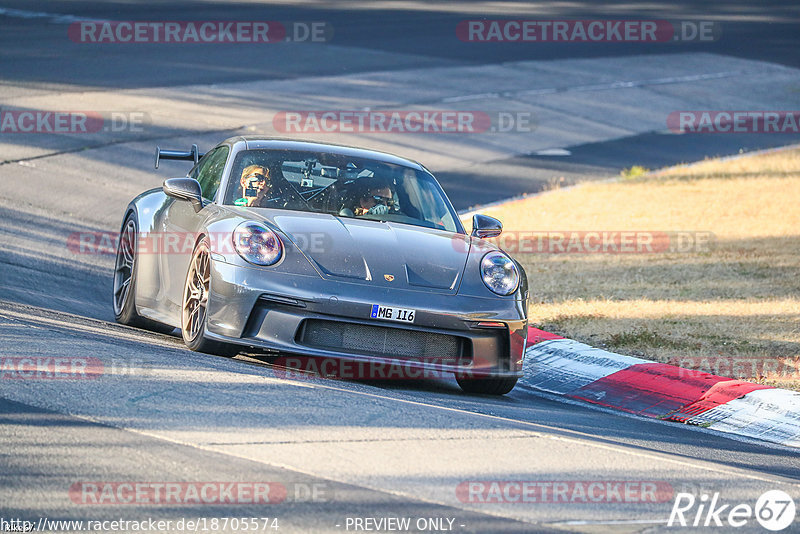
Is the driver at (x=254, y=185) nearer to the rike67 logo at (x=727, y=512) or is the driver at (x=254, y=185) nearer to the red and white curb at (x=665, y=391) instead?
the red and white curb at (x=665, y=391)

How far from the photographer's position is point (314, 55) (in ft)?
82.9

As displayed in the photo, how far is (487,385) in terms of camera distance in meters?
7.54

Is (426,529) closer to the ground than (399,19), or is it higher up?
closer to the ground

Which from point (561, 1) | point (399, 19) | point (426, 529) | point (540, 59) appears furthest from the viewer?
point (561, 1)

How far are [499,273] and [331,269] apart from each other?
1.13m

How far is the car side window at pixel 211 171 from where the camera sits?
8.34m

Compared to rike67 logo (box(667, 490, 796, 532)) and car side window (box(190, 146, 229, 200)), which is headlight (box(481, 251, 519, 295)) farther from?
rike67 logo (box(667, 490, 796, 532))

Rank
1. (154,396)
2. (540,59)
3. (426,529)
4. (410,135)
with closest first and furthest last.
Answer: (426,529) → (154,396) → (410,135) → (540,59)

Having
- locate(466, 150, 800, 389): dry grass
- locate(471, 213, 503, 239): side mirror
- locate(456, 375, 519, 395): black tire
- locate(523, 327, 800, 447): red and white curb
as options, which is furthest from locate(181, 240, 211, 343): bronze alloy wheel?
locate(466, 150, 800, 389): dry grass

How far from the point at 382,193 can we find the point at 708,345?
2.91m

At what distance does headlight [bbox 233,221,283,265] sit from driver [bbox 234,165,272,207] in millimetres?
672

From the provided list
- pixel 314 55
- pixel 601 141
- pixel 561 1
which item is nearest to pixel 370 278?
pixel 601 141

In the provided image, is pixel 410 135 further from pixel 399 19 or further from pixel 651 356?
pixel 399 19

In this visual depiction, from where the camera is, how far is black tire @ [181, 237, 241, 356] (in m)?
7.11
